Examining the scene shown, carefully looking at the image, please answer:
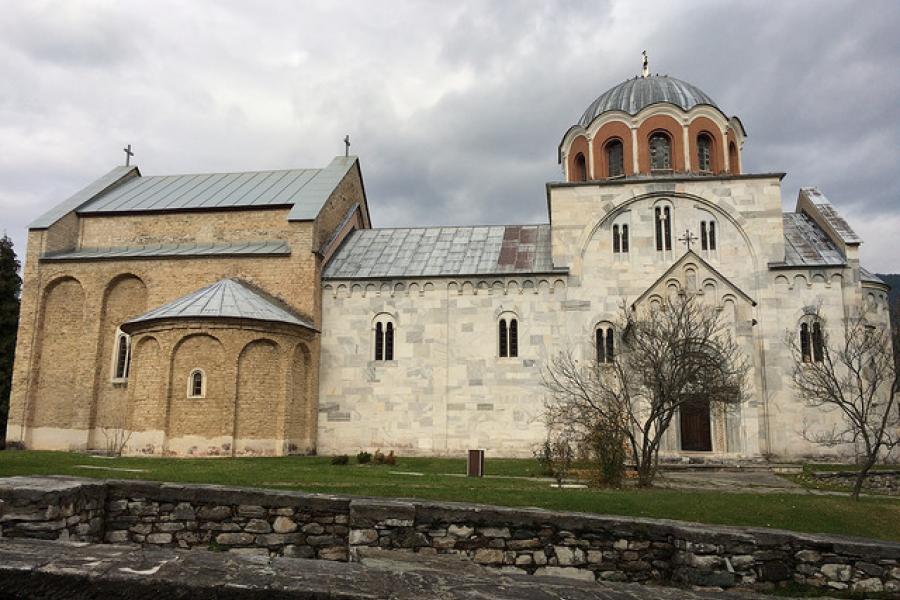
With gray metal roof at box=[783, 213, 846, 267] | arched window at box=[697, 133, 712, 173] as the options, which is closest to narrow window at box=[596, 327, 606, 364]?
gray metal roof at box=[783, 213, 846, 267]

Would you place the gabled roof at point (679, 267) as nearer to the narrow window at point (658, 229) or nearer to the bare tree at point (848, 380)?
the narrow window at point (658, 229)

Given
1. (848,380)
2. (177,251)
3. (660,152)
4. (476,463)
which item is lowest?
(476,463)

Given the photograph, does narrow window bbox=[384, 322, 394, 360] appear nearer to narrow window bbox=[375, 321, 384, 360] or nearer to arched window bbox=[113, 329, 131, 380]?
narrow window bbox=[375, 321, 384, 360]

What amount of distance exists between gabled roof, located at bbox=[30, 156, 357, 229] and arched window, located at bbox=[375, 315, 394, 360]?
5.14 m

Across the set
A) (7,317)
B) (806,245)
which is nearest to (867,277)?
(806,245)

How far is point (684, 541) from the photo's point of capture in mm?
7566

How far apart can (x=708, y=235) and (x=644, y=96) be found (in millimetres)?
7137

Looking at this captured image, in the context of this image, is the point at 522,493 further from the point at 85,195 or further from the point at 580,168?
the point at 85,195

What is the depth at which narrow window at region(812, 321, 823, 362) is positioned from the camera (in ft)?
80.2

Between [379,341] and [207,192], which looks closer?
[379,341]

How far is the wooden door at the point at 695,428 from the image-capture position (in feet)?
78.7

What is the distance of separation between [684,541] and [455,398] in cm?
1868

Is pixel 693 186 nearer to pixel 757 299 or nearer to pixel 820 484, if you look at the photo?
pixel 757 299

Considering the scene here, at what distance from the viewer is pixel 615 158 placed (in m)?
29.0
